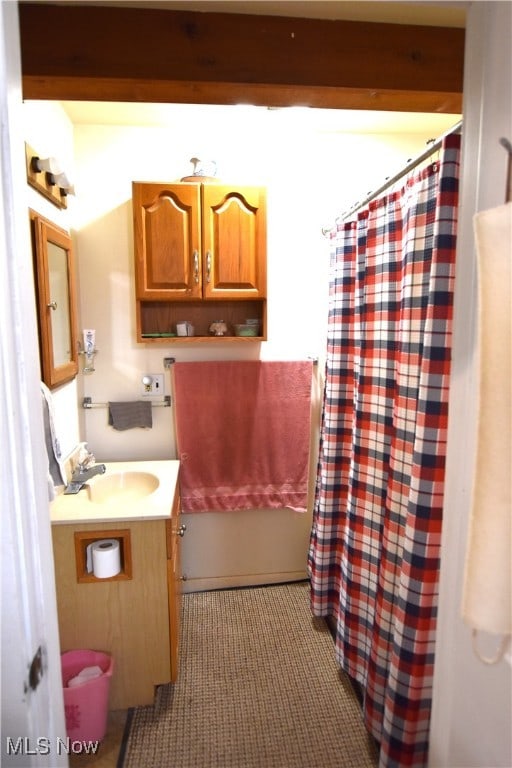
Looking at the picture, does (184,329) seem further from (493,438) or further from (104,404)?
(493,438)

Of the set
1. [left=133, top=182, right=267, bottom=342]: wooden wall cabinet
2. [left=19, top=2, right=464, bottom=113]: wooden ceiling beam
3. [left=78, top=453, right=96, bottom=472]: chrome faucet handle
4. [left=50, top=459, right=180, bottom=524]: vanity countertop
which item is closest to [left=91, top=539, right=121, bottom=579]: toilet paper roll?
[left=50, top=459, right=180, bottom=524]: vanity countertop

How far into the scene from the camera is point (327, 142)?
2.34 meters

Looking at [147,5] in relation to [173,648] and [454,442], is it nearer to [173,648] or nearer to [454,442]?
[454,442]

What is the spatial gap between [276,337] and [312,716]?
1771 millimetres

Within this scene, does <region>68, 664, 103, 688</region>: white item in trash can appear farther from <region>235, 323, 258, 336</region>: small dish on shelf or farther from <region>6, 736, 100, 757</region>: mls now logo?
<region>235, 323, 258, 336</region>: small dish on shelf

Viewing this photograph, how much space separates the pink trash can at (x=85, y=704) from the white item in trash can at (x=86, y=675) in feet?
0.06

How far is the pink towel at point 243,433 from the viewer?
7.73 feet

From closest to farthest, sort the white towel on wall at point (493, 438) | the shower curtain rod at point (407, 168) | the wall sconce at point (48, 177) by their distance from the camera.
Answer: the white towel on wall at point (493, 438) → the shower curtain rod at point (407, 168) → the wall sconce at point (48, 177)

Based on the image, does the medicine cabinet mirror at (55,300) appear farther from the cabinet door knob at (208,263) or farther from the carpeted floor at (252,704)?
the carpeted floor at (252,704)

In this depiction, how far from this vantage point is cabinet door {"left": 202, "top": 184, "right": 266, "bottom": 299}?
212 centimetres

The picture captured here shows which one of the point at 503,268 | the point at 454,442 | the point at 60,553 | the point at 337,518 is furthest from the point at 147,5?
the point at 337,518

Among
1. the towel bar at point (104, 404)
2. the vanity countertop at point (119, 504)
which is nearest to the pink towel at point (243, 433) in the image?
the towel bar at point (104, 404)

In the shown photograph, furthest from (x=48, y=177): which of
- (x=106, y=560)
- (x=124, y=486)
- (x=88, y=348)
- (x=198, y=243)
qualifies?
(x=106, y=560)

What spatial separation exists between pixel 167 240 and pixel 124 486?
1.25 metres
